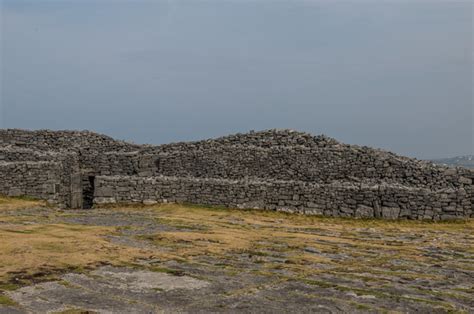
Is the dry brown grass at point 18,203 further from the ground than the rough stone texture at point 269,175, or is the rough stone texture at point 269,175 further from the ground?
the rough stone texture at point 269,175

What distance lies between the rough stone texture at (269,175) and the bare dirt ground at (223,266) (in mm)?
2910

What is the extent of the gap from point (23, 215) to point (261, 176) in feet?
47.6

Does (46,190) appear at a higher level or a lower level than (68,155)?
lower

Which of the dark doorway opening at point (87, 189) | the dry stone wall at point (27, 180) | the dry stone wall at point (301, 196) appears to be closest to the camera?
the dry stone wall at point (301, 196)

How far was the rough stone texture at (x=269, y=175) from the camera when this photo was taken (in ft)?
86.4

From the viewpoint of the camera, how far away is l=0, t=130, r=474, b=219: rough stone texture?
26328 millimetres

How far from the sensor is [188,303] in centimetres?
1038

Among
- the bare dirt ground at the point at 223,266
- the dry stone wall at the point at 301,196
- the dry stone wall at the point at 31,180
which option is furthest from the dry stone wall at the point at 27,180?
the bare dirt ground at the point at 223,266

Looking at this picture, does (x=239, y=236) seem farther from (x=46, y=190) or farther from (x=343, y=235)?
(x=46, y=190)

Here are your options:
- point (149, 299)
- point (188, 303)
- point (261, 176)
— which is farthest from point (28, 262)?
point (261, 176)

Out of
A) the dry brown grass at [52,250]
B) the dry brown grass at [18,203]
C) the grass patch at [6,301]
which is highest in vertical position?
the dry brown grass at [18,203]

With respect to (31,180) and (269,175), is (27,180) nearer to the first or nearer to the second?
(31,180)

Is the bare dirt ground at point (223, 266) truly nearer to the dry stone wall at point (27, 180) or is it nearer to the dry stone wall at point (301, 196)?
the dry stone wall at point (301, 196)

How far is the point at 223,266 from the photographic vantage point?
14.0 m
